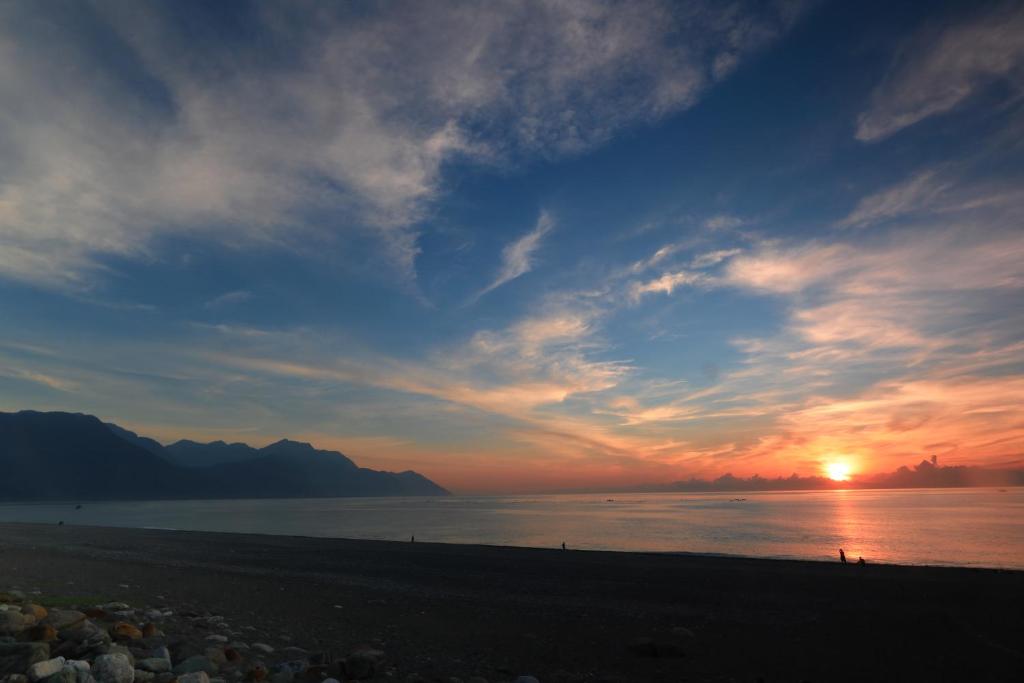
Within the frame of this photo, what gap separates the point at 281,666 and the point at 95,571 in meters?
24.2

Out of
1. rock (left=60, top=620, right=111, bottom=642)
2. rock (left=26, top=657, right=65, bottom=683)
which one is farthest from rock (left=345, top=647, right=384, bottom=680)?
rock (left=26, top=657, right=65, bottom=683)

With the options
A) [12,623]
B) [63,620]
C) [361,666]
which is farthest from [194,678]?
[12,623]

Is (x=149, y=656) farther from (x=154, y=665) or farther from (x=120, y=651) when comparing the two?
(x=120, y=651)

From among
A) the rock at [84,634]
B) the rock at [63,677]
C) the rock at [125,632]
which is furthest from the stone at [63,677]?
the rock at [125,632]

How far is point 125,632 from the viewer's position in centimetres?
1242

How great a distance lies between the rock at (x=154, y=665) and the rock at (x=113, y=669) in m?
0.75

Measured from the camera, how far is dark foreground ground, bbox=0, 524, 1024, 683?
1445cm

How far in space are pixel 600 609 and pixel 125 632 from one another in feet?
50.9

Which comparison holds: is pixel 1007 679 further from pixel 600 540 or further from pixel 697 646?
pixel 600 540

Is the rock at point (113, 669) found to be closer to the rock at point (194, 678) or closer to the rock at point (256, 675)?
the rock at point (194, 678)

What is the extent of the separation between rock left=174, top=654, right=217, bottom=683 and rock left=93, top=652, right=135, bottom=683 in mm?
966

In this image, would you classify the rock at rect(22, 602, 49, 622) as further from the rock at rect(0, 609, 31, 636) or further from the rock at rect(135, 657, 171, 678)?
the rock at rect(135, 657, 171, 678)

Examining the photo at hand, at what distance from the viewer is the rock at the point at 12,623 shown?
1163 centimetres

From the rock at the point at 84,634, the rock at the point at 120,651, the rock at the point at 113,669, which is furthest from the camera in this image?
the rock at the point at 84,634
